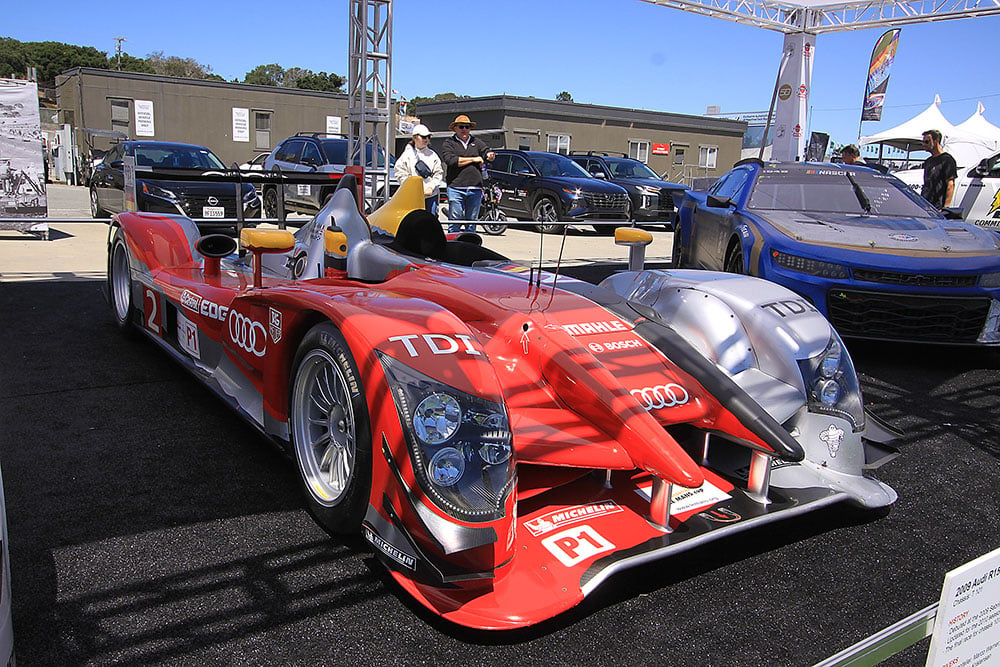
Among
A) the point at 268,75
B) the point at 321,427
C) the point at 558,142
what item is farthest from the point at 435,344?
the point at 268,75

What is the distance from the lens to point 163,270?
167 inches

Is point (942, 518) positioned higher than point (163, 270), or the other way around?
point (163, 270)

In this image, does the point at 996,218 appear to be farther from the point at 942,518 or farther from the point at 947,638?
the point at 947,638

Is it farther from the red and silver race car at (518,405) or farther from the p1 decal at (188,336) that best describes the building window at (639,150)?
the p1 decal at (188,336)

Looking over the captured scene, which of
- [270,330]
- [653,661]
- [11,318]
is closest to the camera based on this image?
[653,661]

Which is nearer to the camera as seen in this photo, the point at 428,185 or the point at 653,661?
the point at 653,661

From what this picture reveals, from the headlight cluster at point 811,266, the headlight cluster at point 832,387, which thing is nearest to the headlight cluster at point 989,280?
the headlight cluster at point 811,266

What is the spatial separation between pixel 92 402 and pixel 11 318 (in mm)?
2319

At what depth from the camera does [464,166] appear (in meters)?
9.27

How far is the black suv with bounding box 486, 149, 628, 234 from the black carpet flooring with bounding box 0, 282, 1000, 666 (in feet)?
32.1

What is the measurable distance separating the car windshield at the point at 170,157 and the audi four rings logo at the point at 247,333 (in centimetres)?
935

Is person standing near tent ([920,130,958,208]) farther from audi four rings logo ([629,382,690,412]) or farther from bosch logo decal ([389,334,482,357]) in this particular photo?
bosch logo decal ([389,334,482,357])

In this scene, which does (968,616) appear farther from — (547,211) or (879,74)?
(879,74)

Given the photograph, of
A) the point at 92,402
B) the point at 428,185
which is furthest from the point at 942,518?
the point at 428,185
